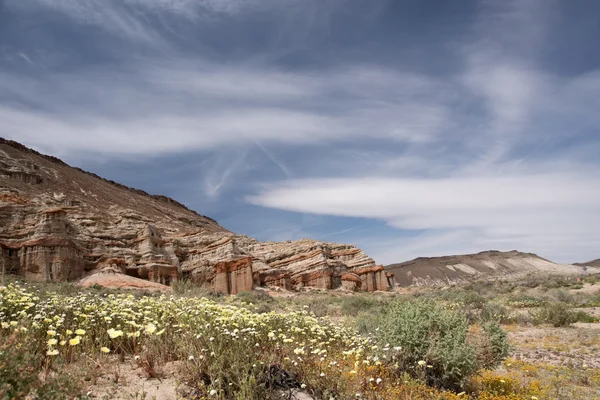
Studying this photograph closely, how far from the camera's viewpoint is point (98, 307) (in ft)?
19.2

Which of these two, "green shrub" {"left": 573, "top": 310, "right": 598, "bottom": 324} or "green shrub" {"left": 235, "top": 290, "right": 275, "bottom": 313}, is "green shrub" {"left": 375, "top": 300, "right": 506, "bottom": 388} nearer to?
"green shrub" {"left": 235, "top": 290, "right": 275, "bottom": 313}

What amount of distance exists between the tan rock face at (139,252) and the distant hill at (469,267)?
43.8 m

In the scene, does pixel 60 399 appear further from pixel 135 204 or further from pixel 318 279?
pixel 135 204

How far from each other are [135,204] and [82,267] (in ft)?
170

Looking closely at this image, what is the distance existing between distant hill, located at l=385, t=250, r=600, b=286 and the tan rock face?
144 feet

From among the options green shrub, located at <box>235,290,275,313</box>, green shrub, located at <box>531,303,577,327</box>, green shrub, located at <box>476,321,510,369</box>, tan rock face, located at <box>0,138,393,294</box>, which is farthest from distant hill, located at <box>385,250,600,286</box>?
green shrub, located at <box>476,321,510,369</box>

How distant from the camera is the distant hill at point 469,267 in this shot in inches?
3772

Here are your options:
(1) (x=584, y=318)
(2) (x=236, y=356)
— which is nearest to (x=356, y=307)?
(1) (x=584, y=318)

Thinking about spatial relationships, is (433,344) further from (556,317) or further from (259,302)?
(259,302)

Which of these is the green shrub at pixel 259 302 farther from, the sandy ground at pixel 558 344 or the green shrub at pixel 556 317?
the green shrub at pixel 556 317

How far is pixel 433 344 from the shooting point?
19.1 feet

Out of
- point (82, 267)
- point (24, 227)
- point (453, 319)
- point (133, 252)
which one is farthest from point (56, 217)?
point (453, 319)

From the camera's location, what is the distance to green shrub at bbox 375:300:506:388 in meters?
5.68

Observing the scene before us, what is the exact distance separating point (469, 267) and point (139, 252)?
305 ft
